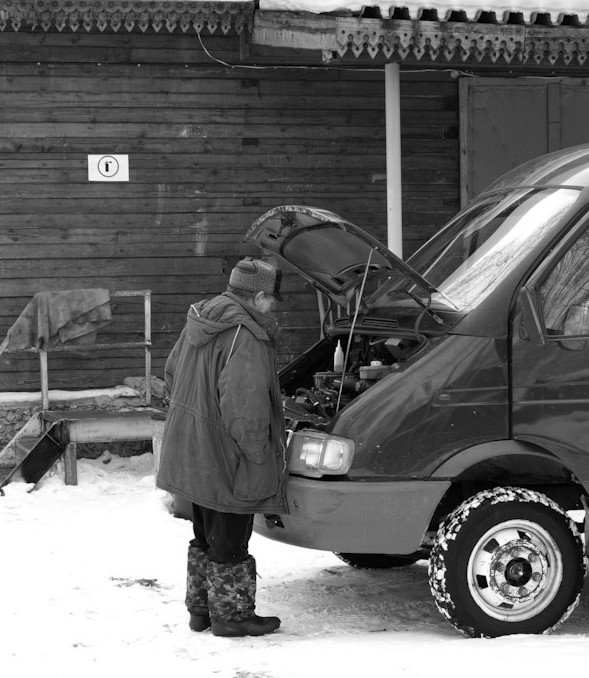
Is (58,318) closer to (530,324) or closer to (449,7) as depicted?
(449,7)

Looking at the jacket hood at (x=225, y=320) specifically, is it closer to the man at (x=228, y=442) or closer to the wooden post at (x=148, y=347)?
the man at (x=228, y=442)

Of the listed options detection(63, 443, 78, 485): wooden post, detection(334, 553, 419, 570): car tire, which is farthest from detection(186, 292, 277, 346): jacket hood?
detection(63, 443, 78, 485): wooden post

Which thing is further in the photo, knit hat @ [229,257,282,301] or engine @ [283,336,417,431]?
engine @ [283,336,417,431]

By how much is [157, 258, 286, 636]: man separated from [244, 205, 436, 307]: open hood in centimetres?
41

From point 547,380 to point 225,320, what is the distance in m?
1.51

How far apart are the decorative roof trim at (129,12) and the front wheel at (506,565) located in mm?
5759

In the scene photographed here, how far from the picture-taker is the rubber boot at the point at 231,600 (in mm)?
5652

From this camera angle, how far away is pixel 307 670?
16.6ft

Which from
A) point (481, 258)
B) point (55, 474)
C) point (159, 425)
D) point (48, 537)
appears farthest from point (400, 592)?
point (55, 474)

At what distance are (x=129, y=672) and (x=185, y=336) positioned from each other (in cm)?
161

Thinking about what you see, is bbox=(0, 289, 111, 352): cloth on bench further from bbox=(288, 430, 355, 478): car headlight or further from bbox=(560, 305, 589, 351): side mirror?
bbox=(560, 305, 589, 351): side mirror

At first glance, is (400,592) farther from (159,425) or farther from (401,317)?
(159,425)

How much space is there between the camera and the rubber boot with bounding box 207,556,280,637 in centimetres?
565

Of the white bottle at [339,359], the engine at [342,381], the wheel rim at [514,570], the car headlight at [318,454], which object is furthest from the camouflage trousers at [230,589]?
the white bottle at [339,359]
